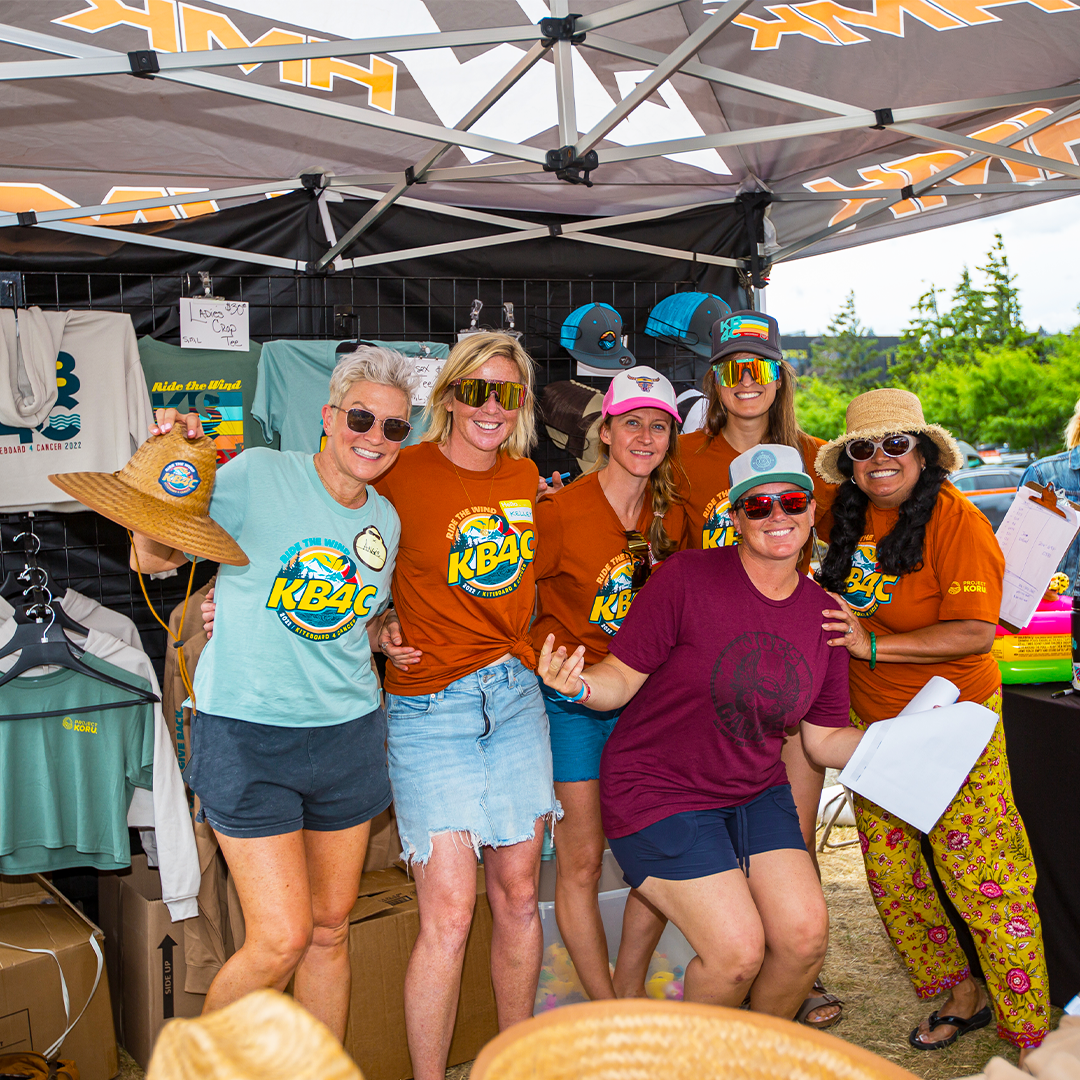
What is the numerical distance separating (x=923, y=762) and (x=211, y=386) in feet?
9.03

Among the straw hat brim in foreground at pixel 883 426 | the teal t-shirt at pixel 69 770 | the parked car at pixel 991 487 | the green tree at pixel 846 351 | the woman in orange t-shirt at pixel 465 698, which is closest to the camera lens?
the woman in orange t-shirt at pixel 465 698

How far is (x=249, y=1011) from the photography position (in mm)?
802

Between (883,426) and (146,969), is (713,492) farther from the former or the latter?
(146,969)

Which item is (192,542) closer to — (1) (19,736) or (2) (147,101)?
(1) (19,736)

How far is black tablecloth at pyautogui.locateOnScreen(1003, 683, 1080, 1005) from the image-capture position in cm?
284

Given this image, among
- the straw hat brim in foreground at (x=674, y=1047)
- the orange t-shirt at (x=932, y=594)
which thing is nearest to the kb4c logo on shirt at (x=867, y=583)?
the orange t-shirt at (x=932, y=594)

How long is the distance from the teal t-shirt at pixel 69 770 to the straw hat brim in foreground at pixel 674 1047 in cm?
233

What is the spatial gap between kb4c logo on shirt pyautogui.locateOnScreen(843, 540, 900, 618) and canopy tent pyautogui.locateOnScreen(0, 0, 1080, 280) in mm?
1243

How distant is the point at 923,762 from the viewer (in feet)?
7.27

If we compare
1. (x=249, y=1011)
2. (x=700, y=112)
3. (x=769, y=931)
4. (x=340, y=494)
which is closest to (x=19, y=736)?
(x=340, y=494)

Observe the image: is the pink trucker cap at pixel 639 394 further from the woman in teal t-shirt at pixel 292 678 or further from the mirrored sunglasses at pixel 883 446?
the woman in teal t-shirt at pixel 292 678

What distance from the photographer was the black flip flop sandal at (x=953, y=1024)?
2.81m

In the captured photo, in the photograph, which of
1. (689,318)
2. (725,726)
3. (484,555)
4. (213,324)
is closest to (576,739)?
(725,726)

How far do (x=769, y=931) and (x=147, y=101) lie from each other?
120 inches
